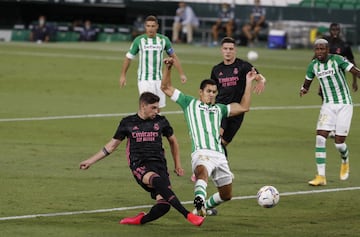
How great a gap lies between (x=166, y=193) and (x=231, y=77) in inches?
183

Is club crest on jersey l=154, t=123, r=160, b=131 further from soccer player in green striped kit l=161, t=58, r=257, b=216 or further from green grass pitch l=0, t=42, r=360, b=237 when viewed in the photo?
green grass pitch l=0, t=42, r=360, b=237

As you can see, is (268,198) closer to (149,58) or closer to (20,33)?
(149,58)

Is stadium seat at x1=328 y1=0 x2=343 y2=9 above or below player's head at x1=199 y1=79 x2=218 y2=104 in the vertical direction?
below

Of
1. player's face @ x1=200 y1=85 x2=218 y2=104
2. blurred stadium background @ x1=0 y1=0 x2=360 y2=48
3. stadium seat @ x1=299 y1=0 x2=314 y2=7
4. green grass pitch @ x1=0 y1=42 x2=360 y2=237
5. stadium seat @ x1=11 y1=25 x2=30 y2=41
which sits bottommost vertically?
stadium seat @ x1=11 y1=25 x2=30 y2=41

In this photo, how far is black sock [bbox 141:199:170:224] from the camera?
44.5 ft

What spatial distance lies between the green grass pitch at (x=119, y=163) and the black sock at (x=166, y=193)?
0.39 m

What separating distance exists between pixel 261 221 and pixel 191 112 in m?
1.74

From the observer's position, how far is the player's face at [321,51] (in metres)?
17.7

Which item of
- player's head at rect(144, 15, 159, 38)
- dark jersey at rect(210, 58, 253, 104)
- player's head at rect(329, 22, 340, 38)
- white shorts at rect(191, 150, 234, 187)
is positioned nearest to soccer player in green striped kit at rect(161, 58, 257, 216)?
white shorts at rect(191, 150, 234, 187)

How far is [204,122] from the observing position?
1408 centimetres

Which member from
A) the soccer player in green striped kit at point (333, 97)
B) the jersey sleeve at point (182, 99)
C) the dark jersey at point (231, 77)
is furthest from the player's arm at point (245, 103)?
the soccer player in green striped kit at point (333, 97)

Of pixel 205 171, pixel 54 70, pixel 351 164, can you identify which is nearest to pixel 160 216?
pixel 205 171

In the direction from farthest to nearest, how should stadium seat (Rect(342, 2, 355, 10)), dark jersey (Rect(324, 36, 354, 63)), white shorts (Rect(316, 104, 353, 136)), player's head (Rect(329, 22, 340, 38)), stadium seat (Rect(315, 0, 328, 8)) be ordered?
stadium seat (Rect(315, 0, 328, 8)) → stadium seat (Rect(342, 2, 355, 10)) → dark jersey (Rect(324, 36, 354, 63)) → player's head (Rect(329, 22, 340, 38)) → white shorts (Rect(316, 104, 353, 136))

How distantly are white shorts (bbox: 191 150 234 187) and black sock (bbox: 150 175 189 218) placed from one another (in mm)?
682
